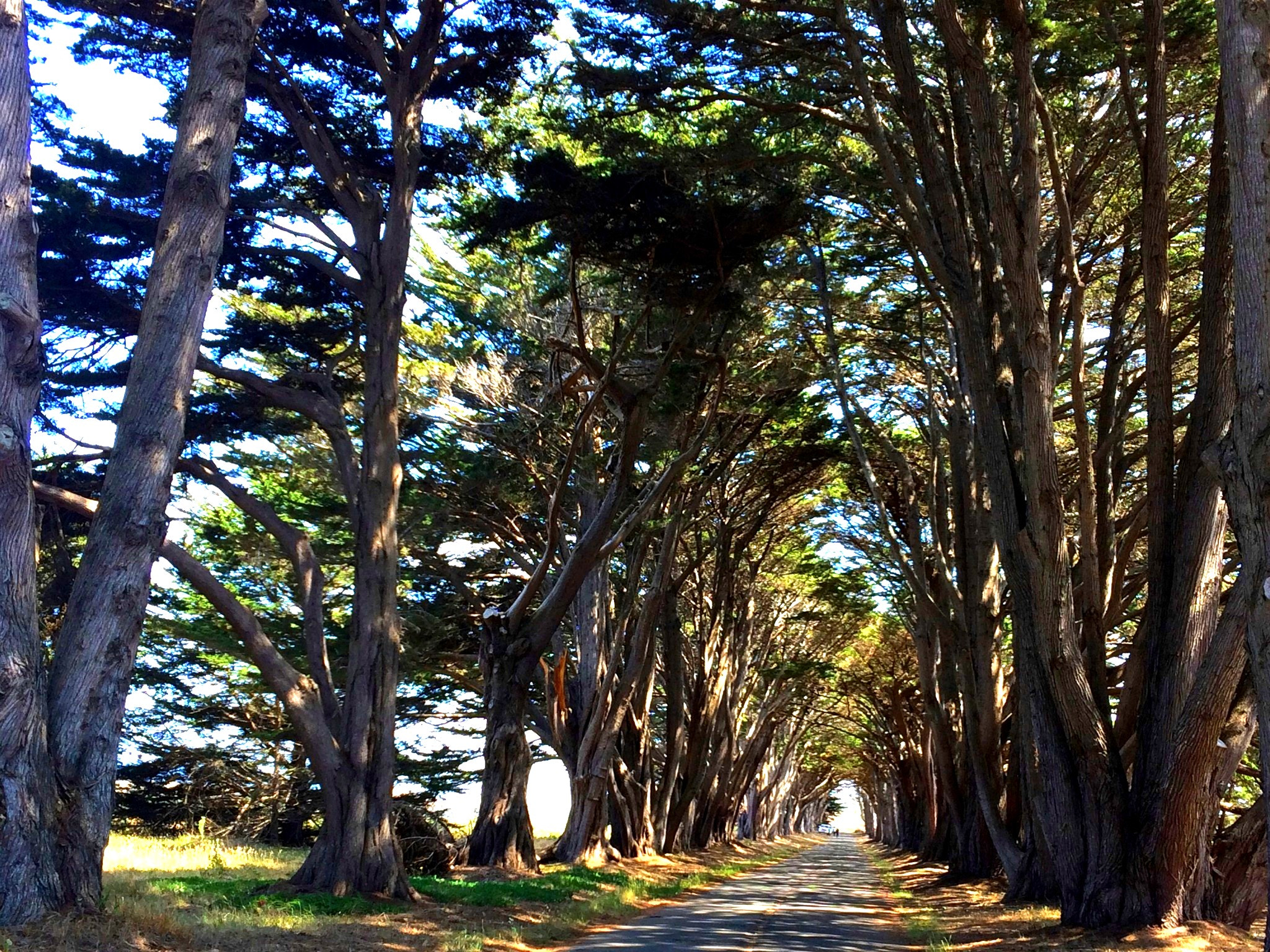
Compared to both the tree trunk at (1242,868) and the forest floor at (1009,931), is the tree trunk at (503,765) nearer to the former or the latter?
the forest floor at (1009,931)

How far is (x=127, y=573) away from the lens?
702cm

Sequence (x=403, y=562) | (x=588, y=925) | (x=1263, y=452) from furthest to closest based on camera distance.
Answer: (x=403, y=562) < (x=588, y=925) < (x=1263, y=452)

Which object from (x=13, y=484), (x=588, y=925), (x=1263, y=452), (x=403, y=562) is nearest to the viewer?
(x=1263, y=452)

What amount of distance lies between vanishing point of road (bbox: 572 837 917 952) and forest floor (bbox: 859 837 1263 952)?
393mm

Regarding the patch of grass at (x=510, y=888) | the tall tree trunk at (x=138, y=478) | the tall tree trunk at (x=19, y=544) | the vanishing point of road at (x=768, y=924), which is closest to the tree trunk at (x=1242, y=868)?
the vanishing point of road at (x=768, y=924)

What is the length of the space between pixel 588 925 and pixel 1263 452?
8000 mm

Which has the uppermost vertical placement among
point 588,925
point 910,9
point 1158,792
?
point 910,9

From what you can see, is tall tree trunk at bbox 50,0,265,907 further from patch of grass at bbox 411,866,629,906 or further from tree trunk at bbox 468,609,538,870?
tree trunk at bbox 468,609,538,870

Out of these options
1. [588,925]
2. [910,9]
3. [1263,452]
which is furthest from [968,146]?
[588,925]

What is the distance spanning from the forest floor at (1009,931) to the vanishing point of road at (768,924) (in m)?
0.39

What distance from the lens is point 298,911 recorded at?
9.09 metres

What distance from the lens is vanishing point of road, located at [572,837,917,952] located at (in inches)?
371

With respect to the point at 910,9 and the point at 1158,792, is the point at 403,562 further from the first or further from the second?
the point at 1158,792

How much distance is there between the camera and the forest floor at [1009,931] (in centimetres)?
820
